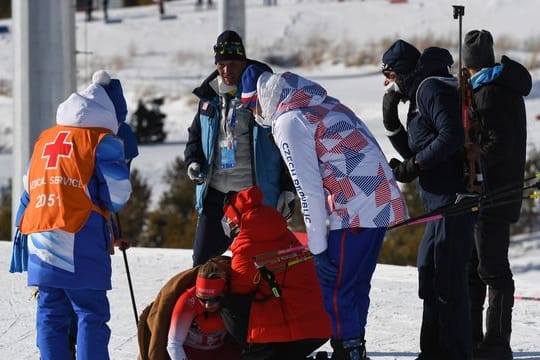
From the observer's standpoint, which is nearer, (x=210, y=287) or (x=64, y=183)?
(x=64, y=183)

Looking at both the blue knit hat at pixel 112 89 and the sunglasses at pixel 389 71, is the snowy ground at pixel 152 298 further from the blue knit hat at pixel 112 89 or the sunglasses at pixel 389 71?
the sunglasses at pixel 389 71

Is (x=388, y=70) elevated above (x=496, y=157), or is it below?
above

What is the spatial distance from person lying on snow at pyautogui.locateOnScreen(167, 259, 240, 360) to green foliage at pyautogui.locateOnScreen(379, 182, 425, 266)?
10151 millimetres

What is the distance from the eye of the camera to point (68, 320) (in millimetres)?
5785

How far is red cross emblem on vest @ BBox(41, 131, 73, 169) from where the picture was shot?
18.4 feet

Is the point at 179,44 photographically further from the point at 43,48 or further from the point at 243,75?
the point at 243,75

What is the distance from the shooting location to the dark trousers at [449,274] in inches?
238

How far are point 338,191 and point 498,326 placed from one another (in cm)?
139

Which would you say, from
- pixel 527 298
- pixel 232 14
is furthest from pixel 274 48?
pixel 527 298

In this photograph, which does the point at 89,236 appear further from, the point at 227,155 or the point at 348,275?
the point at 227,155

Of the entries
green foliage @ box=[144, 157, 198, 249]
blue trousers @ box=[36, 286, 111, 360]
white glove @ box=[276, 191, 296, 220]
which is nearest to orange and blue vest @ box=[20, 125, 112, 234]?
blue trousers @ box=[36, 286, 111, 360]

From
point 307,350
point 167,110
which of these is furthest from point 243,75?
point 167,110

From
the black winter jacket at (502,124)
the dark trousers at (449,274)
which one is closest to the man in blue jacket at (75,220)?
the dark trousers at (449,274)

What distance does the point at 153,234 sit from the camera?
17062 millimetres
